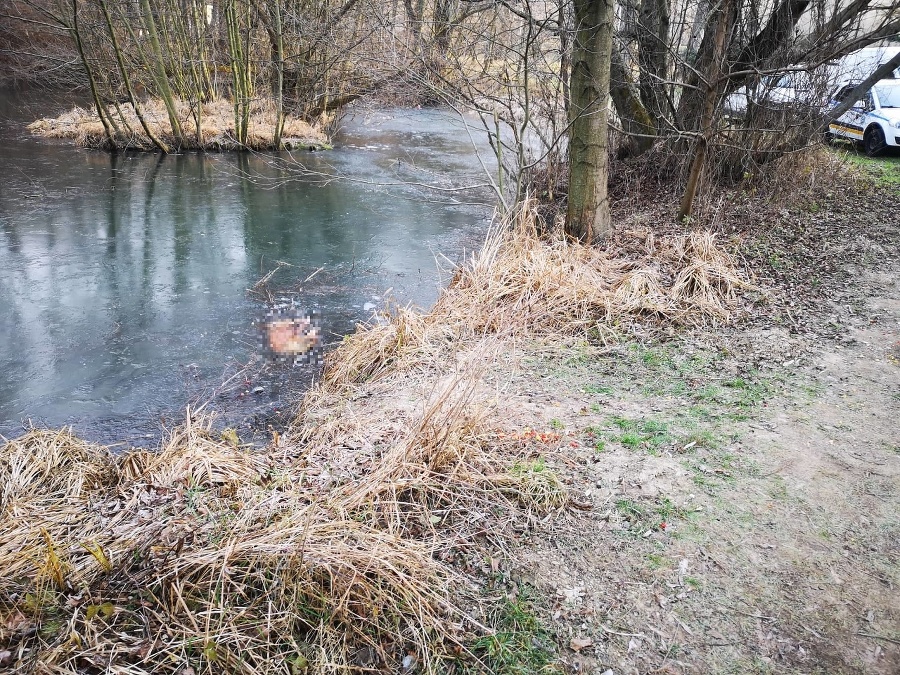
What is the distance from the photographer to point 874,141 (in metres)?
12.9

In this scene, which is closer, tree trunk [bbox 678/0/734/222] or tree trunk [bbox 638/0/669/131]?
tree trunk [bbox 678/0/734/222]

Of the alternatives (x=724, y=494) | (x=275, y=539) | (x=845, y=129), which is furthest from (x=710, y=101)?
(x=845, y=129)

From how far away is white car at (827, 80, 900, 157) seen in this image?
12391mm

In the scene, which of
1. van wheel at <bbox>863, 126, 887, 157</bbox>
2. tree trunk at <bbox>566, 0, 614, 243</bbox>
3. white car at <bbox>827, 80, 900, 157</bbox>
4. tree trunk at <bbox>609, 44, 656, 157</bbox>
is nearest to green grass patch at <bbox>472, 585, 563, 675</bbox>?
tree trunk at <bbox>566, 0, 614, 243</bbox>

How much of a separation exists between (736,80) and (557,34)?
2974mm

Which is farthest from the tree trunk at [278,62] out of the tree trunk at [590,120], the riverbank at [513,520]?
the riverbank at [513,520]

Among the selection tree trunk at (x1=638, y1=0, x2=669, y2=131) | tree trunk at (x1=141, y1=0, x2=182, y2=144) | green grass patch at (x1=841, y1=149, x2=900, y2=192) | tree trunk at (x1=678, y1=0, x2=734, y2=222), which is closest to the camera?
tree trunk at (x1=678, y1=0, x2=734, y2=222)

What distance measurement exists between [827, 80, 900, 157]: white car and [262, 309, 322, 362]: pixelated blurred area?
36.0 feet

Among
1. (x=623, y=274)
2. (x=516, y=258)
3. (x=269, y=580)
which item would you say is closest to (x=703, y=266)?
(x=623, y=274)

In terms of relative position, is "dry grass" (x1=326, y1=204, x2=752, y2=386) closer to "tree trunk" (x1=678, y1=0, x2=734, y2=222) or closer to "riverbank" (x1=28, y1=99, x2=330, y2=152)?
"tree trunk" (x1=678, y1=0, x2=734, y2=222)

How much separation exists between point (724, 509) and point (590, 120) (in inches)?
218

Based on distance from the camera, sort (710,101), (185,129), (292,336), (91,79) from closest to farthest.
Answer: (292,336), (710,101), (91,79), (185,129)

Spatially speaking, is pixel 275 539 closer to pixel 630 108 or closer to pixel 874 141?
pixel 630 108

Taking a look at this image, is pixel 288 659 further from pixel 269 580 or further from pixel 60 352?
pixel 60 352
